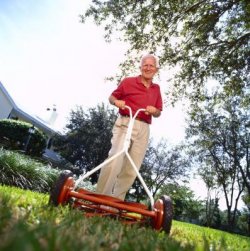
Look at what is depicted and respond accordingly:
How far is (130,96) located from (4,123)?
2111 cm

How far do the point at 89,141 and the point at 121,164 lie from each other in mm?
28087

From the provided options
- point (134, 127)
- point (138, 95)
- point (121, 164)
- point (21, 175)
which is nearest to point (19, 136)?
point (21, 175)

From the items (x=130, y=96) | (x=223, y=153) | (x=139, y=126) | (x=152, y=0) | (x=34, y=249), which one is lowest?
(x=34, y=249)

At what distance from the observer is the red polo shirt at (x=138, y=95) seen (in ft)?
16.8

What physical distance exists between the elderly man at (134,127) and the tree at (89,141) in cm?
2710

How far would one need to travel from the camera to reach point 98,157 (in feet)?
107

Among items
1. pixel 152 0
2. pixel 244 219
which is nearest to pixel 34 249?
pixel 152 0

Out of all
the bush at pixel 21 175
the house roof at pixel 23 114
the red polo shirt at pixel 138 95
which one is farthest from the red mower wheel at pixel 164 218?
the house roof at pixel 23 114

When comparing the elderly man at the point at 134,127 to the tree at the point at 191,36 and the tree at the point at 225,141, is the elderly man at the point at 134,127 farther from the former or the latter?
the tree at the point at 225,141

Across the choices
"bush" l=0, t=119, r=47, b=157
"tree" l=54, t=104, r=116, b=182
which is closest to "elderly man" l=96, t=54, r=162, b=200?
"bush" l=0, t=119, r=47, b=157

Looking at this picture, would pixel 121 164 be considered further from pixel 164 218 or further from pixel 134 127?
pixel 164 218

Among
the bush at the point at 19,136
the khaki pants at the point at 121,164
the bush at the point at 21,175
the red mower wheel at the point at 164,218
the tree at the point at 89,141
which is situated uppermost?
the tree at the point at 89,141

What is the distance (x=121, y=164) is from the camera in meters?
4.70

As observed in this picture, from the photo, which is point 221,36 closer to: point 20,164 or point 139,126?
point 20,164
